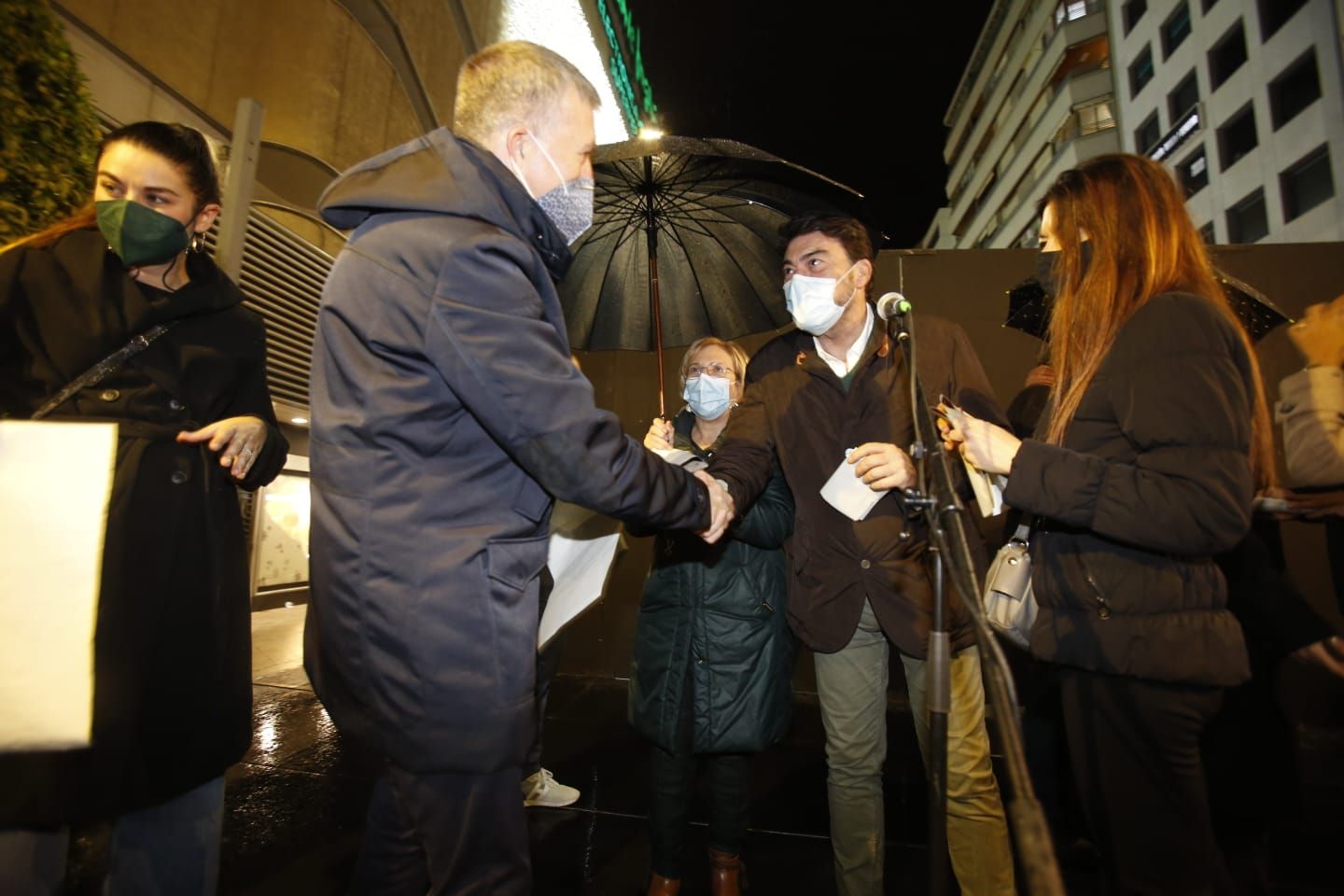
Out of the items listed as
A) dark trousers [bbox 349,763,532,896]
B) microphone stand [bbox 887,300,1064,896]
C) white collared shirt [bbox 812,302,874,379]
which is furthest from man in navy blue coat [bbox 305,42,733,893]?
white collared shirt [bbox 812,302,874,379]

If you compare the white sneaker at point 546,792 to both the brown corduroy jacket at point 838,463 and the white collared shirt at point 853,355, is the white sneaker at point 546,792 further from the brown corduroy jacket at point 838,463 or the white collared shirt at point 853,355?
the white collared shirt at point 853,355

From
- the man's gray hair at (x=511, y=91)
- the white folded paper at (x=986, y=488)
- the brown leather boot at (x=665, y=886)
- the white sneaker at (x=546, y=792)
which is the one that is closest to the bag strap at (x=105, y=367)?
the man's gray hair at (x=511, y=91)

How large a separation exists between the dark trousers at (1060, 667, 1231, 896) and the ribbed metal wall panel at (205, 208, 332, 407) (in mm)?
5685

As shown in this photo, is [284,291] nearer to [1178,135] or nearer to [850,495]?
[850,495]

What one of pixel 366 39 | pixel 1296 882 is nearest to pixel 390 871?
pixel 1296 882

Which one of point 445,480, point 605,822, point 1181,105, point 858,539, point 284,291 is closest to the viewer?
point 445,480

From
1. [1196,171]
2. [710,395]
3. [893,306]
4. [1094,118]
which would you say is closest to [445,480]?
[893,306]

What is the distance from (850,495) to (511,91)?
1.49 metres

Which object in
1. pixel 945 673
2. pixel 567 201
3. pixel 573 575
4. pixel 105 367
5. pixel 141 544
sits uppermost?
pixel 567 201

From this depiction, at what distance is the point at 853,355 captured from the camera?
2.43 metres

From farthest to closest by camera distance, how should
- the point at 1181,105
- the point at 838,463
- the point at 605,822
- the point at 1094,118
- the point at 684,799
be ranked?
the point at 1094,118 → the point at 1181,105 → the point at 605,822 → the point at 684,799 → the point at 838,463

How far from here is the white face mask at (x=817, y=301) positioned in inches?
91.9

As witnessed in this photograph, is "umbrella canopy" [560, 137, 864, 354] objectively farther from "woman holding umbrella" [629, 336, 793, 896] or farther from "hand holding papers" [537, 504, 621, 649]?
"hand holding papers" [537, 504, 621, 649]

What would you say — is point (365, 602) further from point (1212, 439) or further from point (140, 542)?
point (1212, 439)
